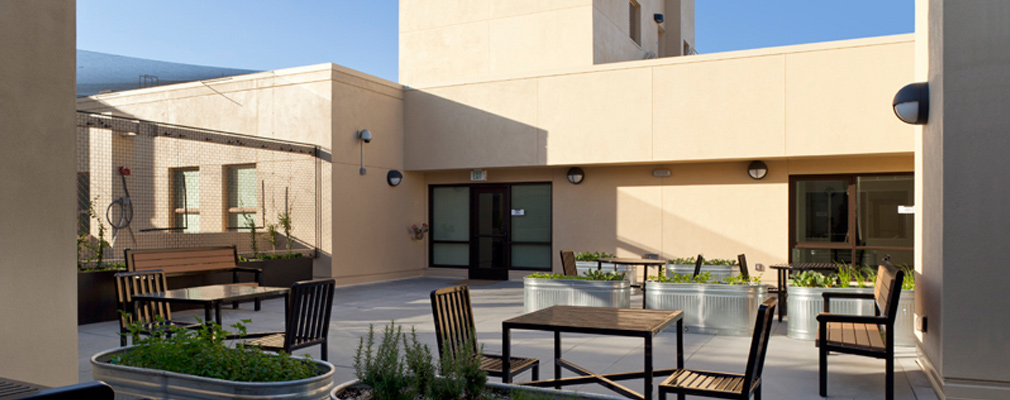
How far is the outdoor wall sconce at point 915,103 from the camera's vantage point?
18.4 feet

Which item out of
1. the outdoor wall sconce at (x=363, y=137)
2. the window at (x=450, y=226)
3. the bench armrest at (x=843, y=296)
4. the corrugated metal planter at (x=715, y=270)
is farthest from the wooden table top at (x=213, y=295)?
the window at (x=450, y=226)

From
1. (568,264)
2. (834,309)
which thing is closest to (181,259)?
(568,264)

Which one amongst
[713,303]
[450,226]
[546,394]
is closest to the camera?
[546,394]

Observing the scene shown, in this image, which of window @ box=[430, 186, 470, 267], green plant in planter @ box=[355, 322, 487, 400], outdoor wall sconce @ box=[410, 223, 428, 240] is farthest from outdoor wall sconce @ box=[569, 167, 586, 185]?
green plant in planter @ box=[355, 322, 487, 400]

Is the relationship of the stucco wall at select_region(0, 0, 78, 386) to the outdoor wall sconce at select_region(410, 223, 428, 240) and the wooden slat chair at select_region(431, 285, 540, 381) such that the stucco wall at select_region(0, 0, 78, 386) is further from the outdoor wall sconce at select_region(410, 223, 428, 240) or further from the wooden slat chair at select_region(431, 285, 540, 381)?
the outdoor wall sconce at select_region(410, 223, 428, 240)

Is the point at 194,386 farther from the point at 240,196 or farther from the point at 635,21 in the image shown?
the point at 635,21

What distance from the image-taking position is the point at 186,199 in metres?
14.6

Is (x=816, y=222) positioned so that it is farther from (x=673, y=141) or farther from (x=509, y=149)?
(x=509, y=149)

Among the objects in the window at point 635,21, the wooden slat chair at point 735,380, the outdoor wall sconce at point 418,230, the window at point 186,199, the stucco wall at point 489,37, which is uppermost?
the window at point 635,21

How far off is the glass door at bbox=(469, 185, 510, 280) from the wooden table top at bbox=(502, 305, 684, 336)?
9.58 m

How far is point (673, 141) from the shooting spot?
12.3 meters

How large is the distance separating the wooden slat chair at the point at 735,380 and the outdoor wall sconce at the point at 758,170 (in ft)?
28.9

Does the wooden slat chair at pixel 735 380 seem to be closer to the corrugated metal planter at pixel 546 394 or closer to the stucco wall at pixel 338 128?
the corrugated metal planter at pixel 546 394

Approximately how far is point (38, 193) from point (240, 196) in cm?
1030
